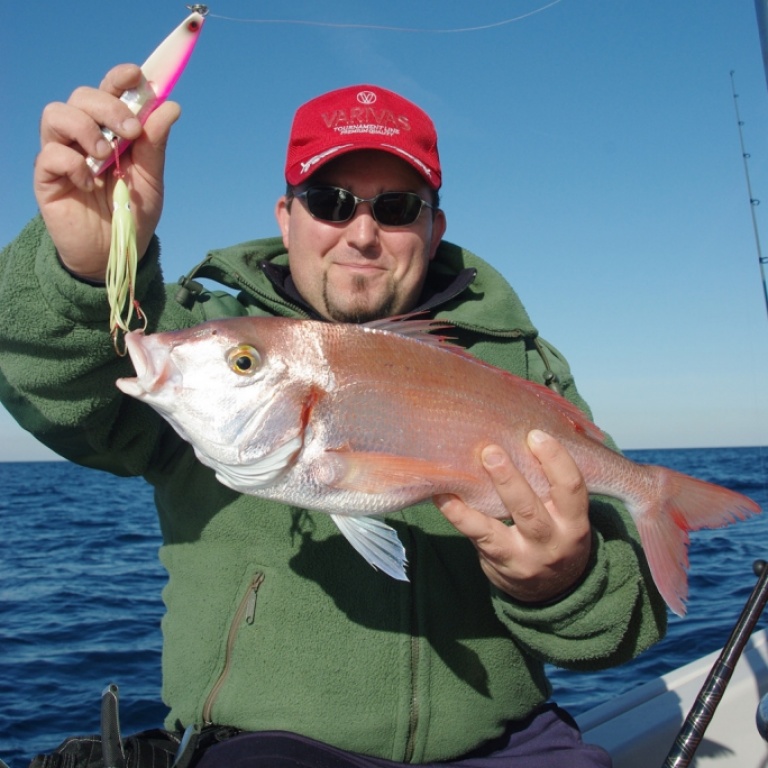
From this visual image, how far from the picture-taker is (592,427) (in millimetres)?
2473

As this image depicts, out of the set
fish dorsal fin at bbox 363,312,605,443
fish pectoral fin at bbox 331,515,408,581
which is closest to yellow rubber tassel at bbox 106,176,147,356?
fish dorsal fin at bbox 363,312,605,443

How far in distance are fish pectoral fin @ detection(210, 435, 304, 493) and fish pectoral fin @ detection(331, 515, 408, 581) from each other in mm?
214

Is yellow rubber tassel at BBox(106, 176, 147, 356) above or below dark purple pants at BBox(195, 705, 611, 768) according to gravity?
above

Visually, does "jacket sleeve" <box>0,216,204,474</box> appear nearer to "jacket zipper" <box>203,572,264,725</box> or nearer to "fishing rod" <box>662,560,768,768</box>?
"jacket zipper" <box>203,572,264,725</box>

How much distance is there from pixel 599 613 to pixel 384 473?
0.95 m

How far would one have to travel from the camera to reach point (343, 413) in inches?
82.3

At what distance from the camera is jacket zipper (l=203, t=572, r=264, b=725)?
8.02ft

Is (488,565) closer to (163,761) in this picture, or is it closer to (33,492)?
(163,761)

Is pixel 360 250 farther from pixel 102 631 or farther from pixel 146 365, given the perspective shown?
pixel 102 631

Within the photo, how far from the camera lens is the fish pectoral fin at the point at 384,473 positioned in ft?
6.69

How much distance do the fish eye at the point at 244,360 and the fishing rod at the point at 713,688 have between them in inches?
85.7

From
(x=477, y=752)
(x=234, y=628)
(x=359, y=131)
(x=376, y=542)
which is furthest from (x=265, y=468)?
(x=359, y=131)

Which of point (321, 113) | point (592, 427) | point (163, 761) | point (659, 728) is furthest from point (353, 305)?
point (659, 728)

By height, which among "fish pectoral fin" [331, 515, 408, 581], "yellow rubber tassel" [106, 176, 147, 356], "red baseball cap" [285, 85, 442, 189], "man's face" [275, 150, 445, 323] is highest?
"red baseball cap" [285, 85, 442, 189]
